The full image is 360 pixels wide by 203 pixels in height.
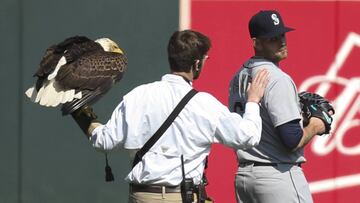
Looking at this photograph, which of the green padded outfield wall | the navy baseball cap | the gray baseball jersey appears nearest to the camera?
the gray baseball jersey

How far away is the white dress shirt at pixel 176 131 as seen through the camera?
4289mm

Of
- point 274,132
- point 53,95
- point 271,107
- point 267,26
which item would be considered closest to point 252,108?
point 271,107

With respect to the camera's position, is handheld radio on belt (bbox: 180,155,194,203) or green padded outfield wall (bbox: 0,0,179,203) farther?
green padded outfield wall (bbox: 0,0,179,203)

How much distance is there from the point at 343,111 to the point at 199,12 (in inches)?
56.5

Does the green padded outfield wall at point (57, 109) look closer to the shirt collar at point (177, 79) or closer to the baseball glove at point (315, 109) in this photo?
the baseball glove at point (315, 109)

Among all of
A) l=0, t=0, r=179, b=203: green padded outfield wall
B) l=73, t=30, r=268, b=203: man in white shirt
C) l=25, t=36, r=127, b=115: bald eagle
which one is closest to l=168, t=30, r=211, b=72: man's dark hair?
l=73, t=30, r=268, b=203: man in white shirt

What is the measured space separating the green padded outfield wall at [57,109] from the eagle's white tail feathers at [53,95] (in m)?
2.88

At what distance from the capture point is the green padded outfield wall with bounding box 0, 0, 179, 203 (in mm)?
7191

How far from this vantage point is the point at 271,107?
481 cm

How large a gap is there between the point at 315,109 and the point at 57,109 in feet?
9.11

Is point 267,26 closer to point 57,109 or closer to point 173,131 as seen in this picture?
point 173,131

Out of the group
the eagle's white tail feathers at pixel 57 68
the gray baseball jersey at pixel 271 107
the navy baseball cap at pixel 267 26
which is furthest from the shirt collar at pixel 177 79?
the navy baseball cap at pixel 267 26

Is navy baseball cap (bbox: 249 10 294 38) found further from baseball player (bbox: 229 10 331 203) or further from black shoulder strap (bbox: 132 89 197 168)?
black shoulder strap (bbox: 132 89 197 168)

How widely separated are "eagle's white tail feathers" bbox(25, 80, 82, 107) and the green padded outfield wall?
2883 mm
